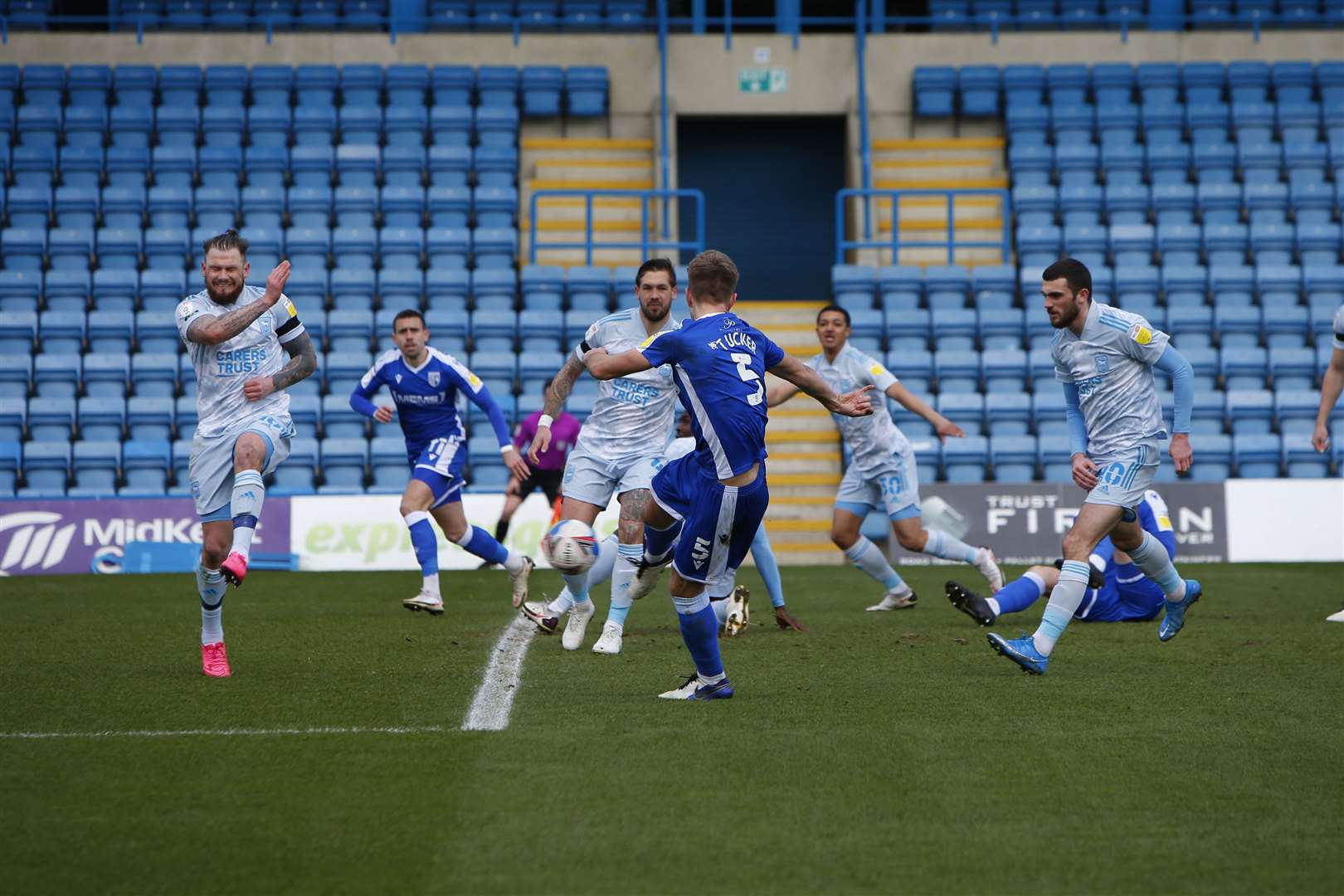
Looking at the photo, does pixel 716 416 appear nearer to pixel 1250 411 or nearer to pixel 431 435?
pixel 431 435

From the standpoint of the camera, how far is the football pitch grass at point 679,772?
403 cm

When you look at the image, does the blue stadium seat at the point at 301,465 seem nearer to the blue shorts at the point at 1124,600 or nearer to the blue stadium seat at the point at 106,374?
the blue stadium seat at the point at 106,374

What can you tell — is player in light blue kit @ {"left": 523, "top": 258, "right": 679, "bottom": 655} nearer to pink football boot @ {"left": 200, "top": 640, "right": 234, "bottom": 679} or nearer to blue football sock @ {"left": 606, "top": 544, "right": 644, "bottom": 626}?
blue football sock @ {"left": 606, "top": 544, "right": 644, "bottom": 626}

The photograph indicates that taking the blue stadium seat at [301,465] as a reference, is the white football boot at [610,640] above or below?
below

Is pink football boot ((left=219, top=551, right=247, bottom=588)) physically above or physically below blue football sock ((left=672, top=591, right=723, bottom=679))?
above

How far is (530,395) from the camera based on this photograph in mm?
18172

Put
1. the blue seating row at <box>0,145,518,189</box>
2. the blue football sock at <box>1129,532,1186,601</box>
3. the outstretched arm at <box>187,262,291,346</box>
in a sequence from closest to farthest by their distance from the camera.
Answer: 1. the outstretched arm at <box>187,262,291,346</box>
2. the blue football sock at <box>1129,532,1186,601</box>
3. the blue seating row at <box>0,145,518,189</box>

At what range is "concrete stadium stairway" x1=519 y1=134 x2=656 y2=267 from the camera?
2184cm

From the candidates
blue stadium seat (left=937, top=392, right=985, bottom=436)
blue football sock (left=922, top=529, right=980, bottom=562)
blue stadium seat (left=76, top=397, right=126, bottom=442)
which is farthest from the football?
blue stadium seat (left=76, top=397, right=126, bottom=442)

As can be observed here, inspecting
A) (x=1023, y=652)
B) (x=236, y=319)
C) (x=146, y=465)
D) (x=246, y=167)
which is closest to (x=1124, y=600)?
(x=1023, y=652)

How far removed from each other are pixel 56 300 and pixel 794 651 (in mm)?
14630

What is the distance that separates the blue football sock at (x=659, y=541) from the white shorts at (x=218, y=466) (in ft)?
6.52

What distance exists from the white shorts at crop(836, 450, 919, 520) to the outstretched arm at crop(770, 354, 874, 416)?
4659 millimetres

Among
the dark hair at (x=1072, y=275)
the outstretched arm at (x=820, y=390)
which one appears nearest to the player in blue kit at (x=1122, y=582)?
the dark hair at (x=1072, y=275)
